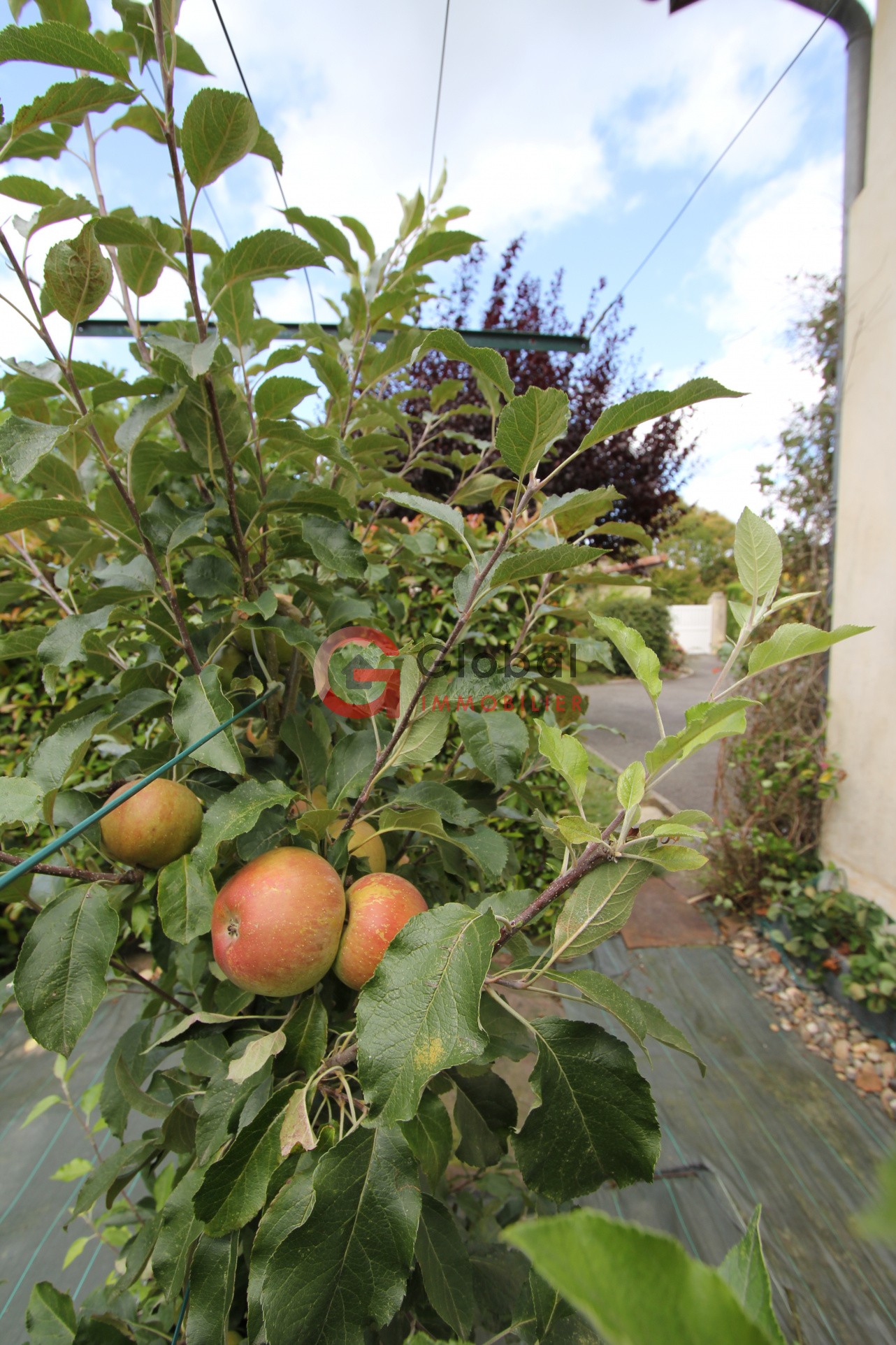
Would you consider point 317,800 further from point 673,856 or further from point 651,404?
point 651,404

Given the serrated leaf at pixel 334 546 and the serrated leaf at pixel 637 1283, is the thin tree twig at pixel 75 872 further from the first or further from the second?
the serrated leaf at pixel 637 1283

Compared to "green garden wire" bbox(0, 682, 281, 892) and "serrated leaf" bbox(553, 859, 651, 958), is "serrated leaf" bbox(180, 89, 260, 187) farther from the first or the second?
"serrated leaf" bbox(553, 859, 651, 958)

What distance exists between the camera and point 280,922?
2.07 ft

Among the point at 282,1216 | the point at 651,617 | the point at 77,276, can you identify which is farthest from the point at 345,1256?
the point at 651,617

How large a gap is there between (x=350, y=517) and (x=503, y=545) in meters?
0.35

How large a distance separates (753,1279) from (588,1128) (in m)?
0.23

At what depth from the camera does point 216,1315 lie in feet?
2.08

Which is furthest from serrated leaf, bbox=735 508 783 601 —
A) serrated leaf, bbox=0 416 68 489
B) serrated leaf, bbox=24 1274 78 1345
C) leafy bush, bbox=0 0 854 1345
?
serrated leaf, bbox=24 1274 78 1345

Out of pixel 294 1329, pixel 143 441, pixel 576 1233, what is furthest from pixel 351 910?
pixel 143 441

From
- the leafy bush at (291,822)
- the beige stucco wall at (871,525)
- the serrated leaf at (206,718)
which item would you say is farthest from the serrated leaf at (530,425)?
the beige stucco wall at (871,525)

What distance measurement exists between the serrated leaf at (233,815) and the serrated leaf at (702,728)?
0.37m

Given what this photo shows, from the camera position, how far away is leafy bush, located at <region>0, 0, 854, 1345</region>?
1.81 ft

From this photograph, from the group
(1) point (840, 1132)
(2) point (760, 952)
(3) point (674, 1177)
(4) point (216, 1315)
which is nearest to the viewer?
(4) point (216, 1315)

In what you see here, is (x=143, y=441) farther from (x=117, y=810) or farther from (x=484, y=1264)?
(x=484, y=1264)
